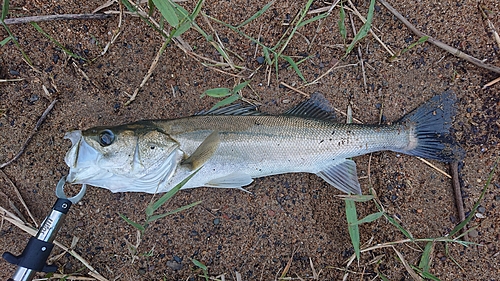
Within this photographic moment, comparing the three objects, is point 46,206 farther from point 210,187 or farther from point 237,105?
point 237,105

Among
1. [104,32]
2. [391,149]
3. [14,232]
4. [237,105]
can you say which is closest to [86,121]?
[104,32]

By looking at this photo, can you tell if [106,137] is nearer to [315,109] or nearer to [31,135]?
[31,135]

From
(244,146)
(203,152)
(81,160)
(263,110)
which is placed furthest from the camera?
(263,110)

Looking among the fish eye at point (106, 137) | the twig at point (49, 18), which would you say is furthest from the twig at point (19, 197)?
the twig at point (49, 18)

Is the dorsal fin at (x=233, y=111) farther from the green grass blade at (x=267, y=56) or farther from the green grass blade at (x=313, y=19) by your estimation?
the green grass blade at (x=313, y=19)

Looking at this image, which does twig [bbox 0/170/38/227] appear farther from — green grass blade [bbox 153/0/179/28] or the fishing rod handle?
green grass blade [bbox 153/0/179/28]

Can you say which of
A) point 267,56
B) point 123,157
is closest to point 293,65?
point 267,56
